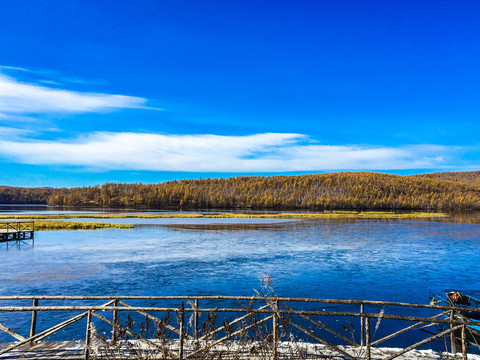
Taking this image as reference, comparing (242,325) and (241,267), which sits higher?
(242,325)

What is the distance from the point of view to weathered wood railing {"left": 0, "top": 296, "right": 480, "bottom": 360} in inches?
391

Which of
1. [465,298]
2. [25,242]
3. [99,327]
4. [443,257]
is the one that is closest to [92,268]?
[99,327]

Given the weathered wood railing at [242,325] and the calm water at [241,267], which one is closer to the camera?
the weathered wood railing at [242,325]

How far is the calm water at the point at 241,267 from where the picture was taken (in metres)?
25.7

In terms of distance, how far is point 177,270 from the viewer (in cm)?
3219

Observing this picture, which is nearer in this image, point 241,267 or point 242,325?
point 242,325

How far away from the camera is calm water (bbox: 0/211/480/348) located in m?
25.7

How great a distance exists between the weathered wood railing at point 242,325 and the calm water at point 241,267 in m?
2.80

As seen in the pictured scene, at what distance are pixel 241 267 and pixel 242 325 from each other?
22155 mm

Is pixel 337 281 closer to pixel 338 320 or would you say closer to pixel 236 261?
pixel 338 320

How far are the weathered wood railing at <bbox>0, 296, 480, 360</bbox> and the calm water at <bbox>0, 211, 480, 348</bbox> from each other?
280 cm

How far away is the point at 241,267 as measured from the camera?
110 feet

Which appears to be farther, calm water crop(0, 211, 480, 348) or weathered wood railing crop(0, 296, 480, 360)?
calm water crop(0, 211, 480, 348)

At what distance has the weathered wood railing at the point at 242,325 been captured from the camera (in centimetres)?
992
